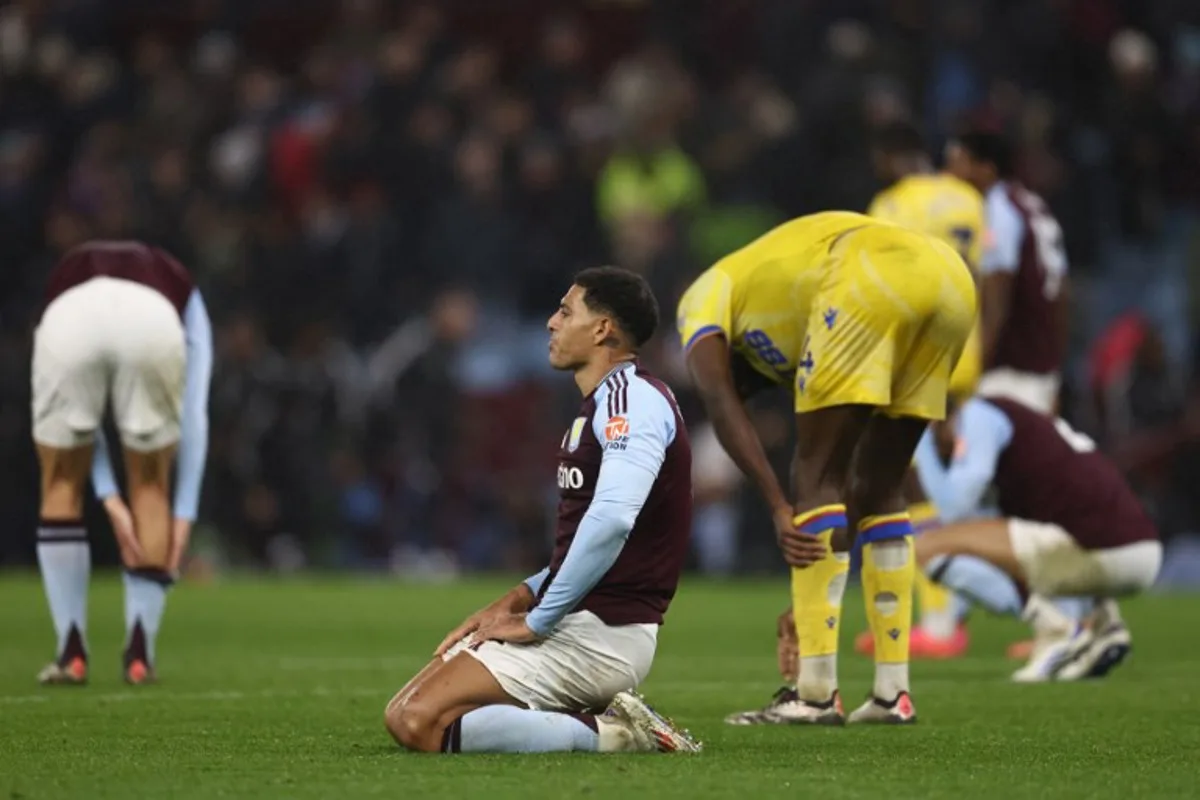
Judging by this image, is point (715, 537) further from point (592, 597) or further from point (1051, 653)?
point (592, 597)

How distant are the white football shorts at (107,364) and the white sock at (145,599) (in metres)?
0.57

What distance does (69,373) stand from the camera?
31.5ft

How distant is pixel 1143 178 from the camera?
60.4 feet

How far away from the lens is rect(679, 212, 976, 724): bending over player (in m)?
8.21

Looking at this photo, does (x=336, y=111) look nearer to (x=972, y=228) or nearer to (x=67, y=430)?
(x=972, y=228)

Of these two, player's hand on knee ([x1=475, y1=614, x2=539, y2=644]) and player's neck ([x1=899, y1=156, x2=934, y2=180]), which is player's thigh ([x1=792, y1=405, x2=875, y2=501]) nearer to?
player's hand on knee ([x1=475, y1=614, x2=539, y2=644])

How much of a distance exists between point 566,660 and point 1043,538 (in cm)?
435

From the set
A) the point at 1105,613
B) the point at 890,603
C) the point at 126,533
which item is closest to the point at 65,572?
the point at 126,533

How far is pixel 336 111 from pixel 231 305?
2379 millimetres

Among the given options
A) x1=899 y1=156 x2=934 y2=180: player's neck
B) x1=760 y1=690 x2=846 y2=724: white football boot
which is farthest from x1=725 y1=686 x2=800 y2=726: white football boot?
x1=899 y1=156 x2=934 y2=180: player's neck

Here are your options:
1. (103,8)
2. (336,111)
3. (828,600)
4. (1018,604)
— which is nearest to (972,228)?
(1018,604)

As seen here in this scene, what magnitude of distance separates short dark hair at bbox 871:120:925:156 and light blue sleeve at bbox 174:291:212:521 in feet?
14.8

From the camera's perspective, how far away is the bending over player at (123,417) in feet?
31.6

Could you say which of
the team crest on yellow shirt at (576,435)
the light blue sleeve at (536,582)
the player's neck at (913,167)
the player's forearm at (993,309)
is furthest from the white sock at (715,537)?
the team crest on yellow shirt at (576,435)
